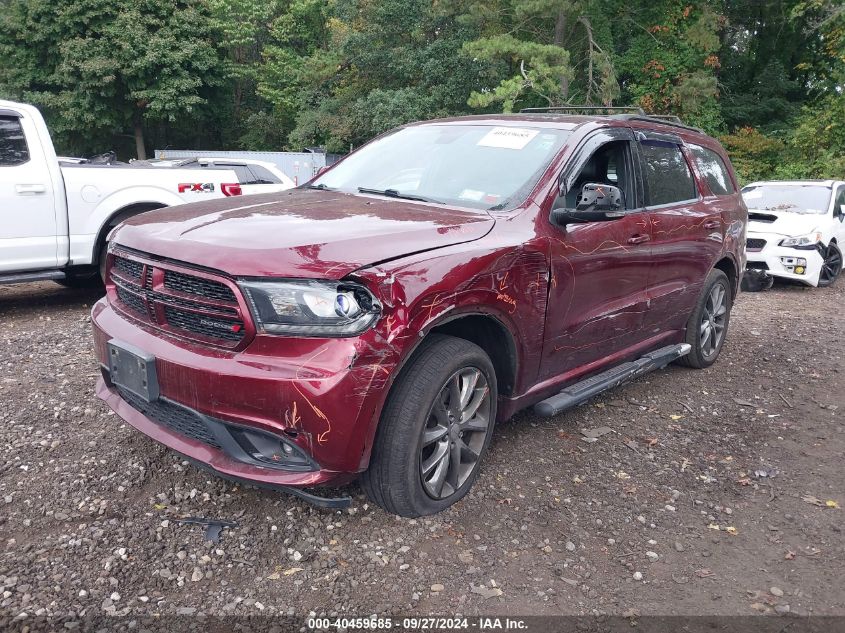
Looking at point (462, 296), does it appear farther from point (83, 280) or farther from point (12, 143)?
point (83, 280)

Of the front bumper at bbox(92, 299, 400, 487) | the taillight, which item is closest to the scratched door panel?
the front bumper at bbox(92, 299, 400, 487)

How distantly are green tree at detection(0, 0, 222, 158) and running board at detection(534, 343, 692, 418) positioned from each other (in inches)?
1190

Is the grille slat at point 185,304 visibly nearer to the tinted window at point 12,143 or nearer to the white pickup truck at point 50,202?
the white pickup truck at point 50,202

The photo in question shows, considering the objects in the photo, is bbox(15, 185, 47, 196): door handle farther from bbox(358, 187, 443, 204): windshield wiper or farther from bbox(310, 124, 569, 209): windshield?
bbox(358, 187, 443, 204): windshield wiper

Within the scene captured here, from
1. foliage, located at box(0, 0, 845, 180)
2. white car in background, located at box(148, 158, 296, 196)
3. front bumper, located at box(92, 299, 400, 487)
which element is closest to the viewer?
front bumper, located at box(92, 299, 400, 487)

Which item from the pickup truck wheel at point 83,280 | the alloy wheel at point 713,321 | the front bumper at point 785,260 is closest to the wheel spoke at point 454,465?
the alloy wheel at point 713,321

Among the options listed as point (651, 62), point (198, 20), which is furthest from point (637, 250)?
point (198, 20)

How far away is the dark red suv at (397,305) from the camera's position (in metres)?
2.60

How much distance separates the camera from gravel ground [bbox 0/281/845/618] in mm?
2654

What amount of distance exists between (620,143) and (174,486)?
126 inches

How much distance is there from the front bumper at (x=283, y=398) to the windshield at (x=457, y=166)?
51.7 inches

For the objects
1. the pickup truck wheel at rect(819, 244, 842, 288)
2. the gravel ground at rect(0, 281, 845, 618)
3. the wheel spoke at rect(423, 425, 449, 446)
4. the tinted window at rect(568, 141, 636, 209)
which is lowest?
the pickup truck wheel at rect(819, 244, 842, 288)

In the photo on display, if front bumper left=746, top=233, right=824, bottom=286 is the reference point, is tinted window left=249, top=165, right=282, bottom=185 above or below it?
above

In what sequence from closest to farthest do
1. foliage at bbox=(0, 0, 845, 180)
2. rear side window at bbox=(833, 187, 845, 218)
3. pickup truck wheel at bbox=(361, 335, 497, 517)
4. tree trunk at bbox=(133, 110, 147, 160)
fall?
pickup truck wheel at bbox=(361, 335, 497, 517)
rear side window at bbox=(833, 187, 845, 218)
foliage at bbox=(0, 0, 845, 180)
tree trunk at bbox=(133, 110, 147, 160)
